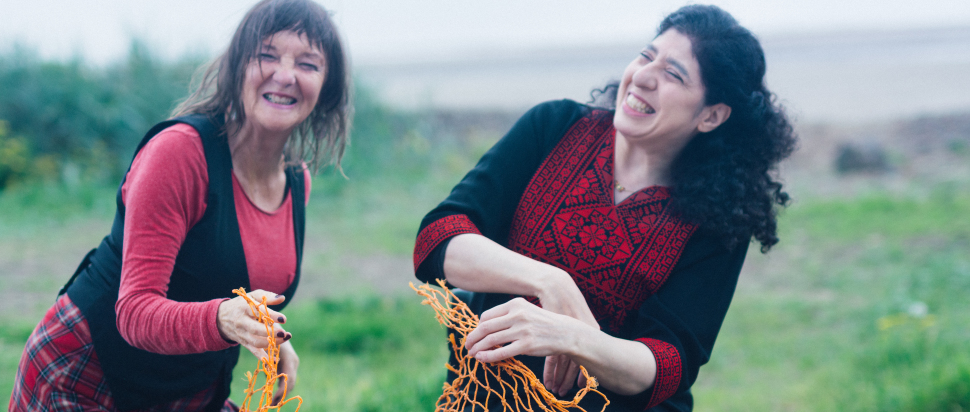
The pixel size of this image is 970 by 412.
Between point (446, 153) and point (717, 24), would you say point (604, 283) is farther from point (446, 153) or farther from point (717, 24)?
point (446, 153)

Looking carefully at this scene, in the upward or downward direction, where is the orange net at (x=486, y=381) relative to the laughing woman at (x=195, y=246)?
downward

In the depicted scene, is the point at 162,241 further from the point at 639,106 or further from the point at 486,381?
the point at 639,106

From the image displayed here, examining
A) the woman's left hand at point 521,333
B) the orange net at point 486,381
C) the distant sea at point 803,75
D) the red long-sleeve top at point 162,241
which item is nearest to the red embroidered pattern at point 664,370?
the orange net at point 486,381

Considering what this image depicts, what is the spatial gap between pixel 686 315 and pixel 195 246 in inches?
53.2

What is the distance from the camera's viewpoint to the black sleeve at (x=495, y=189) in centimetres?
197

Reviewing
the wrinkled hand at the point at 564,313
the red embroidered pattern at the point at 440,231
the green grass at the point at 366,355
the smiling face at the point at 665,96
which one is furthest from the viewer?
the green grass at the point at 366,355

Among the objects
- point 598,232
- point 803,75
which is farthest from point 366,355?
point 803,75

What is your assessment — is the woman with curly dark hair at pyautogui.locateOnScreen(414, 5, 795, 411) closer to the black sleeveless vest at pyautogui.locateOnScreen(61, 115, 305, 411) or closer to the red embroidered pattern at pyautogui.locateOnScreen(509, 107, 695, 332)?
the red embroidered pattern at pyautogui.locateOnScreen(509, 107, 695, 332)

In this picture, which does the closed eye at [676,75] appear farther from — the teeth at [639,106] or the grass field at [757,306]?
the grass field at [757,306]

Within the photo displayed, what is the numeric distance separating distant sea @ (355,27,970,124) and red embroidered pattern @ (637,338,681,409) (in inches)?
248

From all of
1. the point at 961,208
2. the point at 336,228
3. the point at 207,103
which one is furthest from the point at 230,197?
the point at 961,208

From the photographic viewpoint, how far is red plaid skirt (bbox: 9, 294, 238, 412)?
188 centimetres

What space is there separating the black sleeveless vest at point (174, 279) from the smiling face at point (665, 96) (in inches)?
45.2

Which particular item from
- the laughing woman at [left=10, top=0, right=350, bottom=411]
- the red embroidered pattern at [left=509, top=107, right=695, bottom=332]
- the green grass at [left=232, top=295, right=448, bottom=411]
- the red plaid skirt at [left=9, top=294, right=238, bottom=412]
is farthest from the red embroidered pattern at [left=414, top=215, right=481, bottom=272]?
the green grass at [left=232, top=295, right=448, bottom=411]
